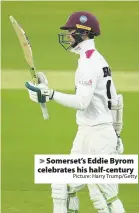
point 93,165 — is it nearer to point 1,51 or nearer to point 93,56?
point 93,56

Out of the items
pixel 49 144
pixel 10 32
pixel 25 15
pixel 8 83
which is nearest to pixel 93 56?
pixel 49 144

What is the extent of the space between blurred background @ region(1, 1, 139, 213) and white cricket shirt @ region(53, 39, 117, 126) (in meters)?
1.51

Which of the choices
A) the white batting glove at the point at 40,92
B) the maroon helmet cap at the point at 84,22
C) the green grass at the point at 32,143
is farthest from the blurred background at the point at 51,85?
the maroon helmet cap at the point at 84,22

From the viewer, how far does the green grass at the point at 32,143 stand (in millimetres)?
8273

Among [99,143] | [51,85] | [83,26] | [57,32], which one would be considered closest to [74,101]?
[99,143]

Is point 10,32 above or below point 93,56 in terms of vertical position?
above

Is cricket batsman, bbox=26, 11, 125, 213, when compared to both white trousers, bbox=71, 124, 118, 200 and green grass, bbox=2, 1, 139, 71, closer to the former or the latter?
white trousers, bbox=71, 124, 118, 200

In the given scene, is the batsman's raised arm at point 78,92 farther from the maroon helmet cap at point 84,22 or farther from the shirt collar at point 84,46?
the maroon helmet cap at point 84,22

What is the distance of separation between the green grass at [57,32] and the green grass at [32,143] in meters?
3.19

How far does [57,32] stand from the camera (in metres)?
19.3

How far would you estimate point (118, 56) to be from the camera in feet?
57.1

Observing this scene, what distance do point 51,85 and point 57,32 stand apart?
4.95 meters

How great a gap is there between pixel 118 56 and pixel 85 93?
1099 centimetres

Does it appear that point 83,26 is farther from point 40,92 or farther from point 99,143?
point 99,143
